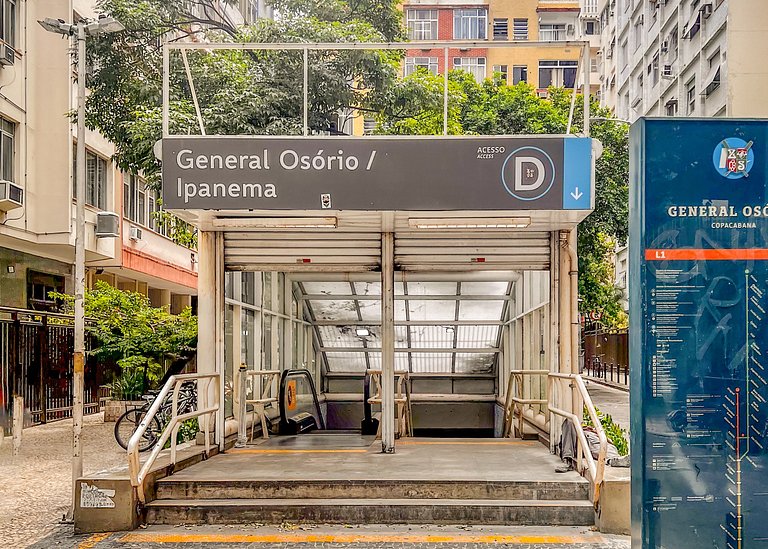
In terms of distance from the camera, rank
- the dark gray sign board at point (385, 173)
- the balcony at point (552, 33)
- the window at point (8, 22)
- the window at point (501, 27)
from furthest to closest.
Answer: the balcony at point (552, 33)
the window at point (501, 27)
the window at point (8, 22)
the dark gray sign board at point (385, 173)

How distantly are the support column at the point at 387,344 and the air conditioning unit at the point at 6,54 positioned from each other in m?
10.6

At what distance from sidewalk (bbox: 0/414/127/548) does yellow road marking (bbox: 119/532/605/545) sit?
1101 millimetres

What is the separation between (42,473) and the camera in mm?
11227

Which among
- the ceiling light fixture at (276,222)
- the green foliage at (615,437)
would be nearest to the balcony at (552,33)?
the green foliage at (615,437)

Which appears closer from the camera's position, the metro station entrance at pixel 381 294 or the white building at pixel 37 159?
the metro station entrance at pixel 381 294

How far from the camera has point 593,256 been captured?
26.7 metres

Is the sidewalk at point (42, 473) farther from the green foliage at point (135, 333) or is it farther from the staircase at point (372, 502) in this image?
the green foliage at point (135, 333)

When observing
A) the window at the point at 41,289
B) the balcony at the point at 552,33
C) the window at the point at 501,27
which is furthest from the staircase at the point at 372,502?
the balcony at the point at 552,33

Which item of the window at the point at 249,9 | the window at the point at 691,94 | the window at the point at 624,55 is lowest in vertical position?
the window at the point at 691,94

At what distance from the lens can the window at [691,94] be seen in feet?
108

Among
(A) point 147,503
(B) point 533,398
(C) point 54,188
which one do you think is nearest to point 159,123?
(C) point 54,188

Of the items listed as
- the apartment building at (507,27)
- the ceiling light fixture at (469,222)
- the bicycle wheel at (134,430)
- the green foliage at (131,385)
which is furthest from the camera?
the apartment building at (507,27)

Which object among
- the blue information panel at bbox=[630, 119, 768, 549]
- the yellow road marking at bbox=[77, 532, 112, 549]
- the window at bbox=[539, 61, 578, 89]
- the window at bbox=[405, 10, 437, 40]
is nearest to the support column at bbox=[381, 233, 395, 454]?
the yellow road marking at bbox=[77, 532, 112, 549]

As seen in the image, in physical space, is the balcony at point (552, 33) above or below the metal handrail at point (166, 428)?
above
